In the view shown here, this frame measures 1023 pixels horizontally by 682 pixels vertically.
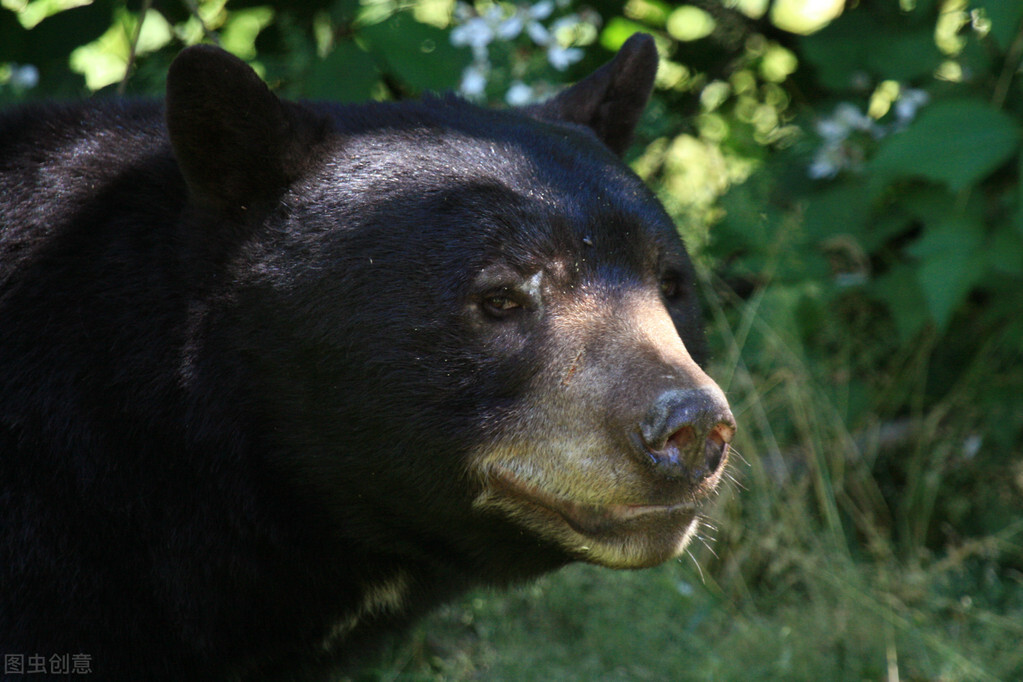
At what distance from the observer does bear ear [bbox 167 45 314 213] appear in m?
2.61

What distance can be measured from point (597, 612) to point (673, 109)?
2750 millimetres

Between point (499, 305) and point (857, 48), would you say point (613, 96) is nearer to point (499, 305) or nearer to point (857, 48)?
point (499, 305)

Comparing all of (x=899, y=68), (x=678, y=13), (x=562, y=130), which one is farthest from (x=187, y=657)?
(x=678, y=13)

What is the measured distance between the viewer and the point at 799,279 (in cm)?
497

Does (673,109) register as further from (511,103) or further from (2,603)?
(2,603)

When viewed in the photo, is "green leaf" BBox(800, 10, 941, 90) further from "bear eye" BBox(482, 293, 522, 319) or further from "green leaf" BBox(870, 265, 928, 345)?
"bear eye" BBox(482, 293, 522, 319)

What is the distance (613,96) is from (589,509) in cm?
151

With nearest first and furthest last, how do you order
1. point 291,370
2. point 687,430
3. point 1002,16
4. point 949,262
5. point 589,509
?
point 687,430, point 589,509, point 291,370, point 1002,16, point 949,262

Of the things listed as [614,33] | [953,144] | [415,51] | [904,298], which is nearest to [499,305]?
[415,51]

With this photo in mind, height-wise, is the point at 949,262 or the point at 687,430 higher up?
the point at 687,430

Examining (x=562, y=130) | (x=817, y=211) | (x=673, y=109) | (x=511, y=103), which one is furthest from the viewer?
(x=673, y=109)

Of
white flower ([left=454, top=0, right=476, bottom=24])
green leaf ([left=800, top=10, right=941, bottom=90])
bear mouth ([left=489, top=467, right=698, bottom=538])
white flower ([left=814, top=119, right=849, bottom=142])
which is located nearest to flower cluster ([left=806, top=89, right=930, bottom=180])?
white flower ([left=814, top=119, right=849, bottom=142])

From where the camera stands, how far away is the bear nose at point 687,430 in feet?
7.78

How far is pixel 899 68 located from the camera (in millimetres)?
4797
